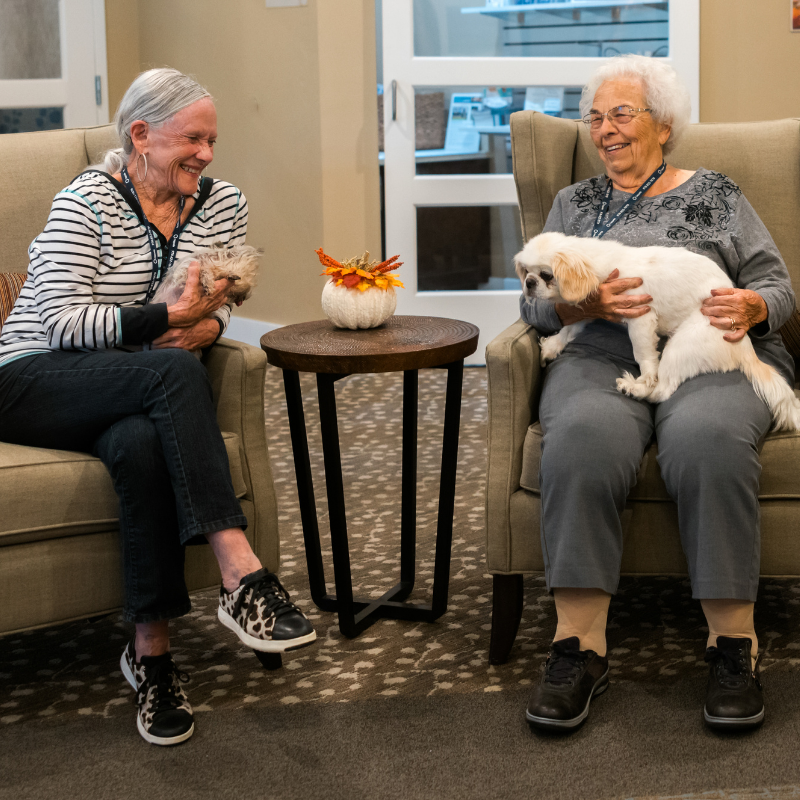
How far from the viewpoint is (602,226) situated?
219 cm

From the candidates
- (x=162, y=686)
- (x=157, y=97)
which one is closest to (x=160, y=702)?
(x=162, y=686)

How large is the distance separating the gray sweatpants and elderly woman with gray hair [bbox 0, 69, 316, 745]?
1.67ft

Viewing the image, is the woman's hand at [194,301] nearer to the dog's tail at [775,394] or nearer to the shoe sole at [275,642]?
the shoe sole at [275,642]

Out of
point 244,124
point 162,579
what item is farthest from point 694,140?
point 244,124

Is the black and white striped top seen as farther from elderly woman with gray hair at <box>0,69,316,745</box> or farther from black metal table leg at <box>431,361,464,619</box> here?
black metal table leg at <box>431,361,464,619</box>

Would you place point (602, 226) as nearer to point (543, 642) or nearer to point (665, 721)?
point (543, 642)

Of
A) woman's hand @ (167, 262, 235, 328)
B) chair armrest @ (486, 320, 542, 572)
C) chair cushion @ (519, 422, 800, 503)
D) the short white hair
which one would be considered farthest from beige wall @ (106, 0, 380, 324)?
chair cushion @ (519, 422, 800, 503)

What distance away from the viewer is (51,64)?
16.4 feet

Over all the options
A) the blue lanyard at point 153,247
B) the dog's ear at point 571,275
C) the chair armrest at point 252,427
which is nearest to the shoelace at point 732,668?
the dog's ear at point 571,275

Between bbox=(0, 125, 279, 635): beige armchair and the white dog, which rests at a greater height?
the white dog

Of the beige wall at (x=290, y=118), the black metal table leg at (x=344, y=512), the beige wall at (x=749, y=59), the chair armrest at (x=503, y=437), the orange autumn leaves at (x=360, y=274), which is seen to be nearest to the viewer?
the chair armrest at (x=503, y=437)

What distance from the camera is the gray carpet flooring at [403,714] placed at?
1613 mm

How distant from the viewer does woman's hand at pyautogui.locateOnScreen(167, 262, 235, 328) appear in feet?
6.42

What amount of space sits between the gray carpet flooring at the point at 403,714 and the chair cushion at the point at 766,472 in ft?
1.21
